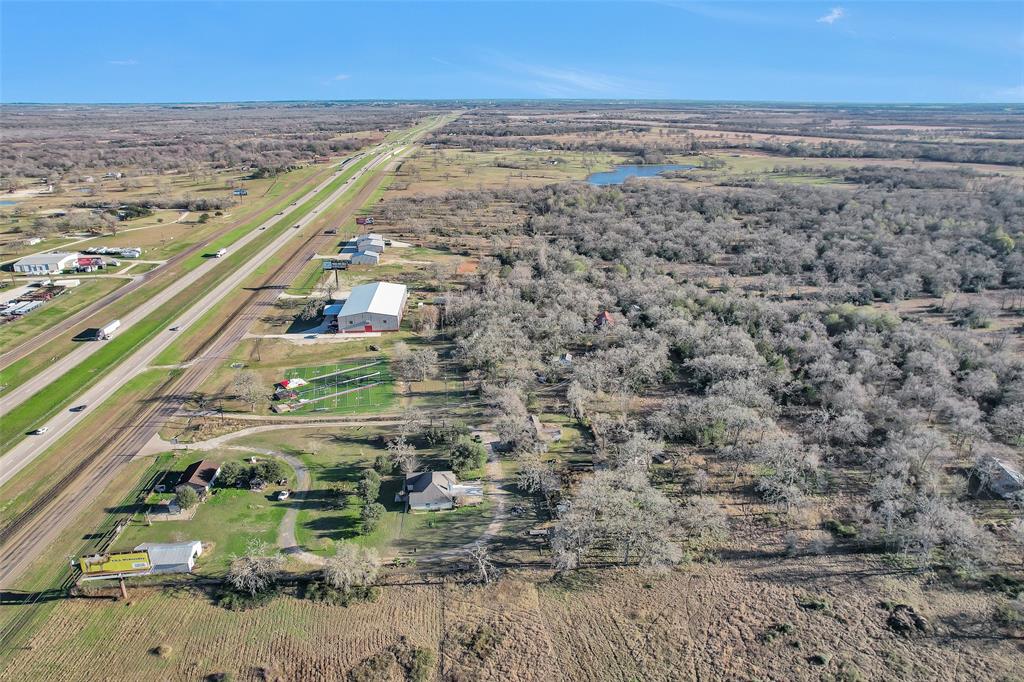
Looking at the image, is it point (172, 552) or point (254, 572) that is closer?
point (254, 572)

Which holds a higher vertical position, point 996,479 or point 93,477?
point 996,479

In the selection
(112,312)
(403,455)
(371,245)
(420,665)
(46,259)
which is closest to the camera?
(420,665)

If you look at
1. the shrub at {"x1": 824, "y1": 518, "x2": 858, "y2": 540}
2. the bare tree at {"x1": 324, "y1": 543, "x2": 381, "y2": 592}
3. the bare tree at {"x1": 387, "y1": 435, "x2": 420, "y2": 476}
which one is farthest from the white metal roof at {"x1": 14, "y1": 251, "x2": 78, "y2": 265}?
the shrub at {"x1": 824, "y1": 518, "x2": 858, "y2": 540}

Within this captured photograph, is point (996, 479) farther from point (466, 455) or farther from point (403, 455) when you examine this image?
point (403, 455)

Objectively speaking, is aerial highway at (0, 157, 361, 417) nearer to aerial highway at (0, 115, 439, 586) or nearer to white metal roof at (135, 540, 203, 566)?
aerial highway at (0, 115, 439, 586)

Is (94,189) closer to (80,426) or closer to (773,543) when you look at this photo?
(80,426)

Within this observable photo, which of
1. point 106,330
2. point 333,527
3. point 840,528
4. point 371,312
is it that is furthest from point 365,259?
point 840,528

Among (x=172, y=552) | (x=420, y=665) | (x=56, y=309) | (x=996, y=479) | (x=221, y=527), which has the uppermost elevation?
(x=56, y=309)
